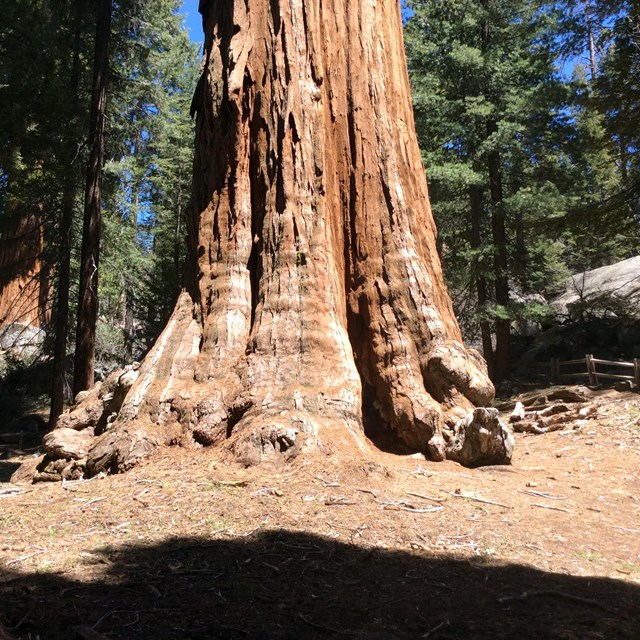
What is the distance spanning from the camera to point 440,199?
19078 millimetres

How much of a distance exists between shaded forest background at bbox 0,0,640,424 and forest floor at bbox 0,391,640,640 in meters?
10.4

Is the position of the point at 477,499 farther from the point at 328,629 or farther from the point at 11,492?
the point at 11,492

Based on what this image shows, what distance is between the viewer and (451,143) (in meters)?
18.8

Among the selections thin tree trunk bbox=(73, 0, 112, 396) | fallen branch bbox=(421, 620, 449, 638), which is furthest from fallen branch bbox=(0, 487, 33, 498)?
thin tree trunk bbox=(73, 0, 112, 396)

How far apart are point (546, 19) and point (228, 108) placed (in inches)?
544

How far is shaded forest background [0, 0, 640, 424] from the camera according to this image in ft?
45.6

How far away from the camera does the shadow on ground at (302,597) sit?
112 inches

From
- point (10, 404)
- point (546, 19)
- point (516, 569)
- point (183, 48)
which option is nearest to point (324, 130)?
point (516, 569)

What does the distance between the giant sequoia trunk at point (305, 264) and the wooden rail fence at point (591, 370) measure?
8474 millimetres

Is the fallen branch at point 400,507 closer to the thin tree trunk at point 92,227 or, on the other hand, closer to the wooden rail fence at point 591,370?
the thin tree trunk at point 92,227

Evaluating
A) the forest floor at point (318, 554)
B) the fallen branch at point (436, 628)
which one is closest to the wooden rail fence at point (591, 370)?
the forest floor at point (318, 554)

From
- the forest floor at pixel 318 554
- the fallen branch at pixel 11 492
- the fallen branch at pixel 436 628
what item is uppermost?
the fallen branch at pixel 11 492

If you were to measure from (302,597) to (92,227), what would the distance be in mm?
11668

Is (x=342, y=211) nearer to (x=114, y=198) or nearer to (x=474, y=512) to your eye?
(x=474, y=512)
